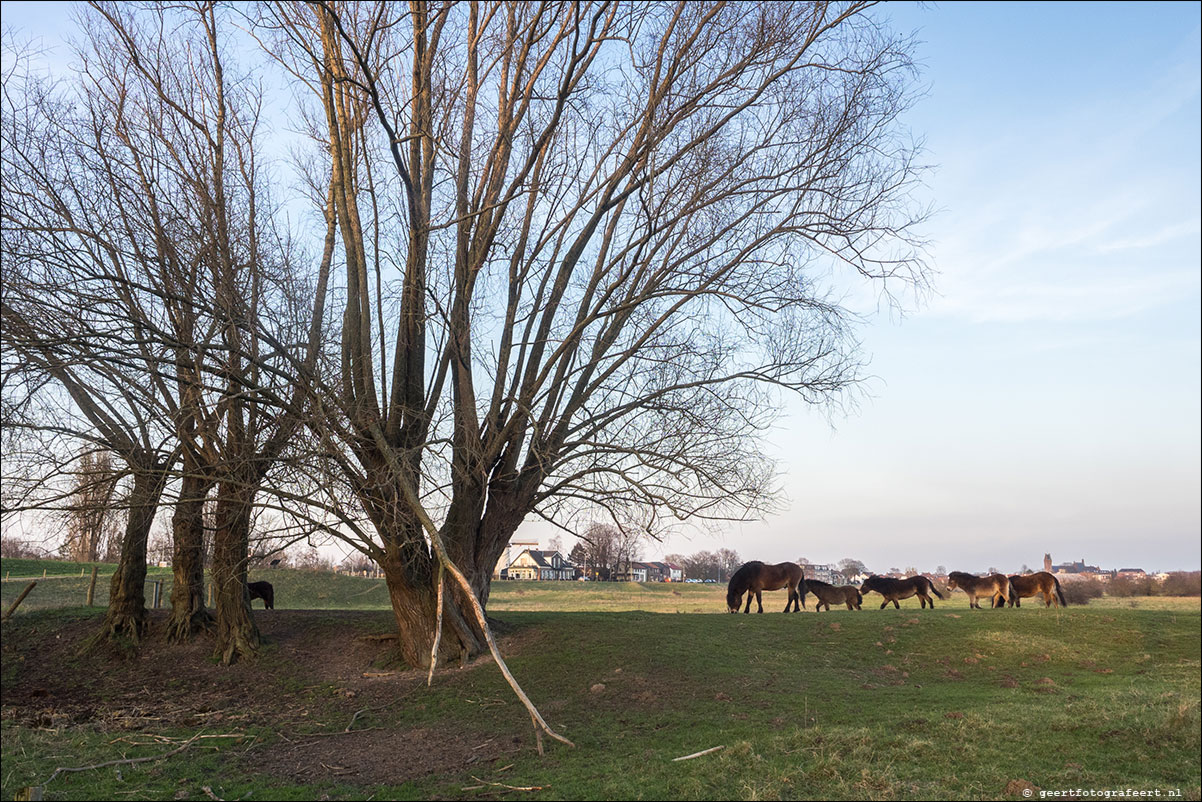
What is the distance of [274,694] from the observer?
1285cm

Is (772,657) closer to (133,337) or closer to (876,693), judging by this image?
(876,693)

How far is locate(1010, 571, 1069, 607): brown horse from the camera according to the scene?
17234mm

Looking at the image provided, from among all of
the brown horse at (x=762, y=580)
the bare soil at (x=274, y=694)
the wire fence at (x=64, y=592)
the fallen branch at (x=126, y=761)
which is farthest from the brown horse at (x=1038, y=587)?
the wire fence at (x=64, y=592)

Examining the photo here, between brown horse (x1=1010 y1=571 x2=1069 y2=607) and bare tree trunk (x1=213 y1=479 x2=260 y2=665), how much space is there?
15619 mm

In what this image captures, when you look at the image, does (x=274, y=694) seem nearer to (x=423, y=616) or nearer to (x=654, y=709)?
(x=423, y=616)

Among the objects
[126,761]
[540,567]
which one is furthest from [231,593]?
[540,567]

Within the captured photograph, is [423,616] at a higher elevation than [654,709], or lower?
higher

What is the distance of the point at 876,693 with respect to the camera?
11.4 metres

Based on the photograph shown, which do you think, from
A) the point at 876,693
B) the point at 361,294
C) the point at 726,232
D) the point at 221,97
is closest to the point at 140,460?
the point at 361,294

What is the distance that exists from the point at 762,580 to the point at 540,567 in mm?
73041

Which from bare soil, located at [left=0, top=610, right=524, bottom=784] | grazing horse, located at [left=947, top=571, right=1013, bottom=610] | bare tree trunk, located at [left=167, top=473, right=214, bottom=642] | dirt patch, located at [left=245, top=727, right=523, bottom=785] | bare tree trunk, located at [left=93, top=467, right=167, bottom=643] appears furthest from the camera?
grazing horse, located at [left=947, top=571, right=1013, bottom=610]

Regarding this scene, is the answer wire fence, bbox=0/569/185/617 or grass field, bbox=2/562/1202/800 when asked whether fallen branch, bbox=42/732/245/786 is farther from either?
wire fence, bbox=0/569/185/617

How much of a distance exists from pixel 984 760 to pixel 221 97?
1644 centimetres

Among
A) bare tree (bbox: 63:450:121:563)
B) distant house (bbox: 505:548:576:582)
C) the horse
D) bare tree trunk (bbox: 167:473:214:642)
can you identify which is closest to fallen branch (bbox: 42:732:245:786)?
bare tree (bbox: 63:450:121:563)
